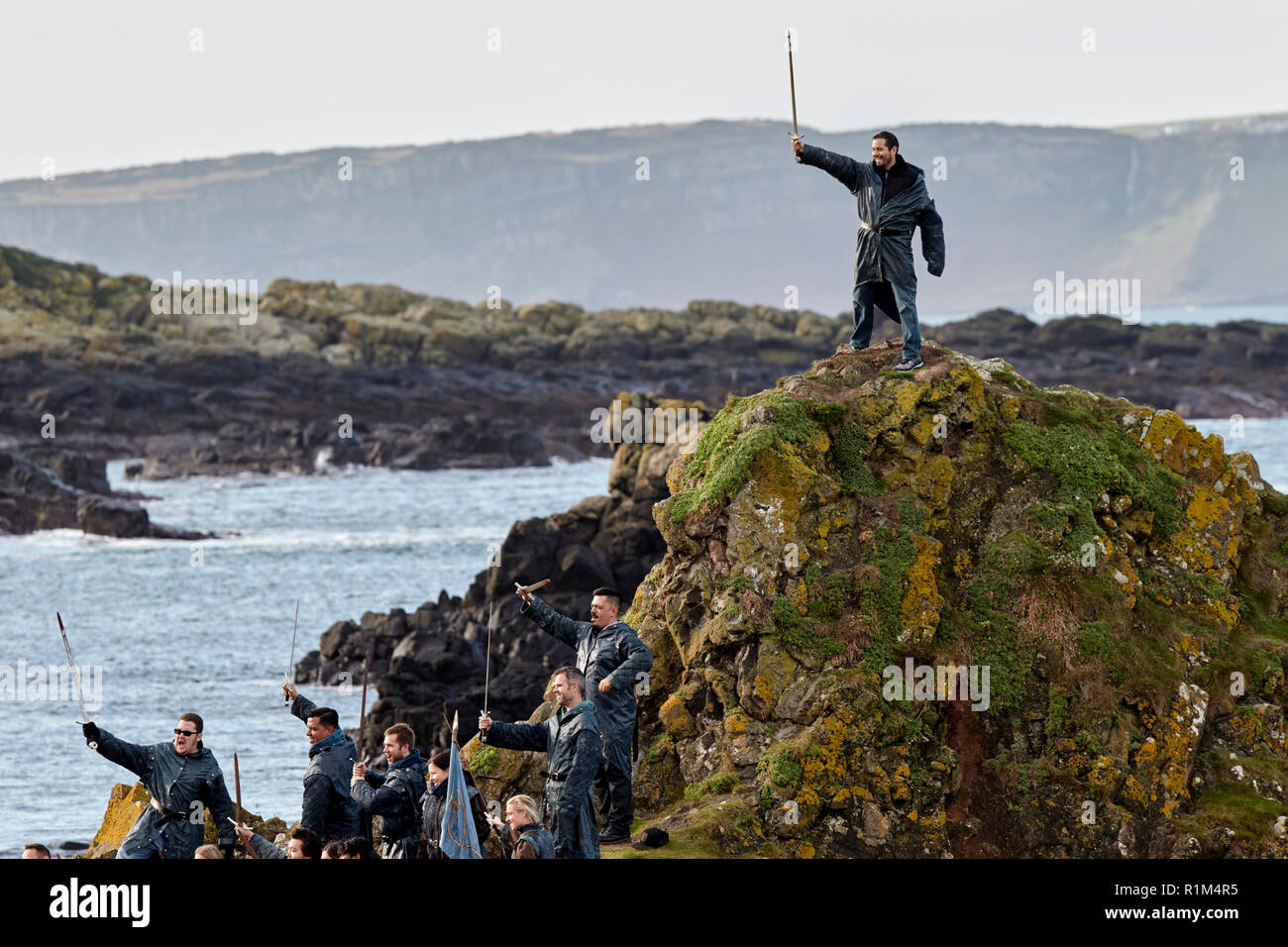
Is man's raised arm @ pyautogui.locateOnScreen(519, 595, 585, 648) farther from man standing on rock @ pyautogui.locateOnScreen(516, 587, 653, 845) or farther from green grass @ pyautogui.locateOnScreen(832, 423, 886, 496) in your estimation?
green grass @ pyautogui.locateOnScreen(832, 423, 886, 496)

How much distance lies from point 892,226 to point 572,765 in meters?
7.06

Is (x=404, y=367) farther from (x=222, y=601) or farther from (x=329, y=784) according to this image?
(x=329, y=784)

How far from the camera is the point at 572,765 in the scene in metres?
12.7

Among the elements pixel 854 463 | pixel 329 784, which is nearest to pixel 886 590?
pixel 854 463

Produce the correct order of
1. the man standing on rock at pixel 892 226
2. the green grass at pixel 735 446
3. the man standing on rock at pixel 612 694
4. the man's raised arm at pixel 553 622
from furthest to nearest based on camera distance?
the man standing on rock at pixel 892 226, the green grass at pixel 735 446, the man's raised arm at pixel 553 622, the man standing on rock at pixel 612 694

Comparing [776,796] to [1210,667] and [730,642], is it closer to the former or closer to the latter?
[730,642]

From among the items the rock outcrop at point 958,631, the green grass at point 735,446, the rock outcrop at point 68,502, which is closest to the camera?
the rock outcrop at point 958,631

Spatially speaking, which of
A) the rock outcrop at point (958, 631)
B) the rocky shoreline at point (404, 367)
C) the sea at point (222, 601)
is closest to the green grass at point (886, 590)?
the rock outcrop at point (958, 631)

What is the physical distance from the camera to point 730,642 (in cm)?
1545

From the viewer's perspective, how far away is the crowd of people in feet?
41.7

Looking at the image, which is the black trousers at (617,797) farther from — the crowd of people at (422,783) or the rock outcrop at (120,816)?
the rock outcrop at (120,816)

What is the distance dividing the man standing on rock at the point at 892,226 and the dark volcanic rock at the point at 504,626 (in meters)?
14.3

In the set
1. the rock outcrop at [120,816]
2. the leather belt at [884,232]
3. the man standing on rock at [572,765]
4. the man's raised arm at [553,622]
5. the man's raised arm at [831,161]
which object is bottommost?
the rock outcrop at [120,816]

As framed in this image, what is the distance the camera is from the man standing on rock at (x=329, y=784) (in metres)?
13.5
